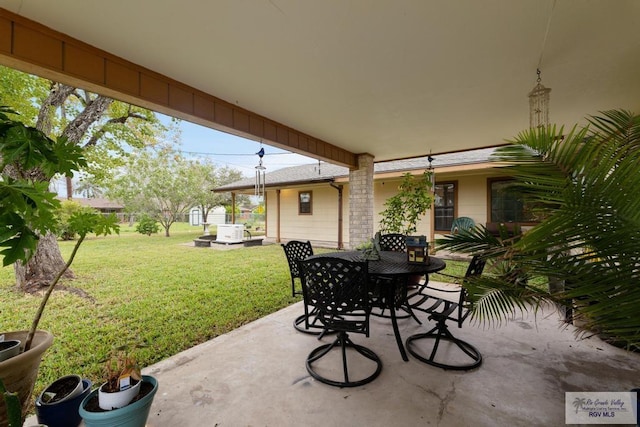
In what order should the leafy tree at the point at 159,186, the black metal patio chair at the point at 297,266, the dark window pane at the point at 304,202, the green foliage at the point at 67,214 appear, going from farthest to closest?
the leafy tree at the point at 159,186 → the dark window pane at the point at 304,202 → the black metal patio chair at the point at 297,266 → the green foliage at the point at 67,214

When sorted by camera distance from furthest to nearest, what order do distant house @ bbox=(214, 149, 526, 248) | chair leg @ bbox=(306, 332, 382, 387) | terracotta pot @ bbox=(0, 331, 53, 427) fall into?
distant house @ bbox=(214, 149, 526, 248) < chair leg @ bbox=(306, 332, 382, 387) < terracotta pot @ bbox=(0, 331, 53, 427)

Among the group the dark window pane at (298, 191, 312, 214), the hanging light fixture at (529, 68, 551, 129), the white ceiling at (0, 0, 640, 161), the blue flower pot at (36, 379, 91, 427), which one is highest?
the white ceiling at (0, 0, 640, 161)

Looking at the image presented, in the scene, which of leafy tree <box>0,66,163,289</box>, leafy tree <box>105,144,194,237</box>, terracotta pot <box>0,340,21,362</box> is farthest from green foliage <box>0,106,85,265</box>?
leafy tree <box>105,144,194,237</box>

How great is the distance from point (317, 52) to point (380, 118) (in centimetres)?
171

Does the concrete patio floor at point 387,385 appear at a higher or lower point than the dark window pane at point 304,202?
lower

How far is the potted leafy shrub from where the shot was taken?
1246mm

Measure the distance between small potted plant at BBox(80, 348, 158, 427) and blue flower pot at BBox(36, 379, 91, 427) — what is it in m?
0.13

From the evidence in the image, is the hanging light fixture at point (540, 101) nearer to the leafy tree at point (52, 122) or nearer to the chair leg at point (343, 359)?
the chair leg at point (343, 359)

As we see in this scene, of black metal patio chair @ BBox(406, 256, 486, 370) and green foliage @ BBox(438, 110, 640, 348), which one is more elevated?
green foliage @ BBox(438, 110, 640, 348)

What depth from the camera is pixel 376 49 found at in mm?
2129

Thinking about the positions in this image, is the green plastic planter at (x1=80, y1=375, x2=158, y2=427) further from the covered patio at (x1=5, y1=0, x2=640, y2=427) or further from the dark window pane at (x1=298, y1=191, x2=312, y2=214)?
the dark window pane at (x1=298, y1=191, x2=312, y2=214)

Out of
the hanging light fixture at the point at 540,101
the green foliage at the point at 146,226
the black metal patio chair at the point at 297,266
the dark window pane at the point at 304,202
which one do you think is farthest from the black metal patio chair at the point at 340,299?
the green foliage at the point at 146,226

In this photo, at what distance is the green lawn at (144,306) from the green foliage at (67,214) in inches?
44.9

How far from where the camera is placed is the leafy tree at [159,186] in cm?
1494
